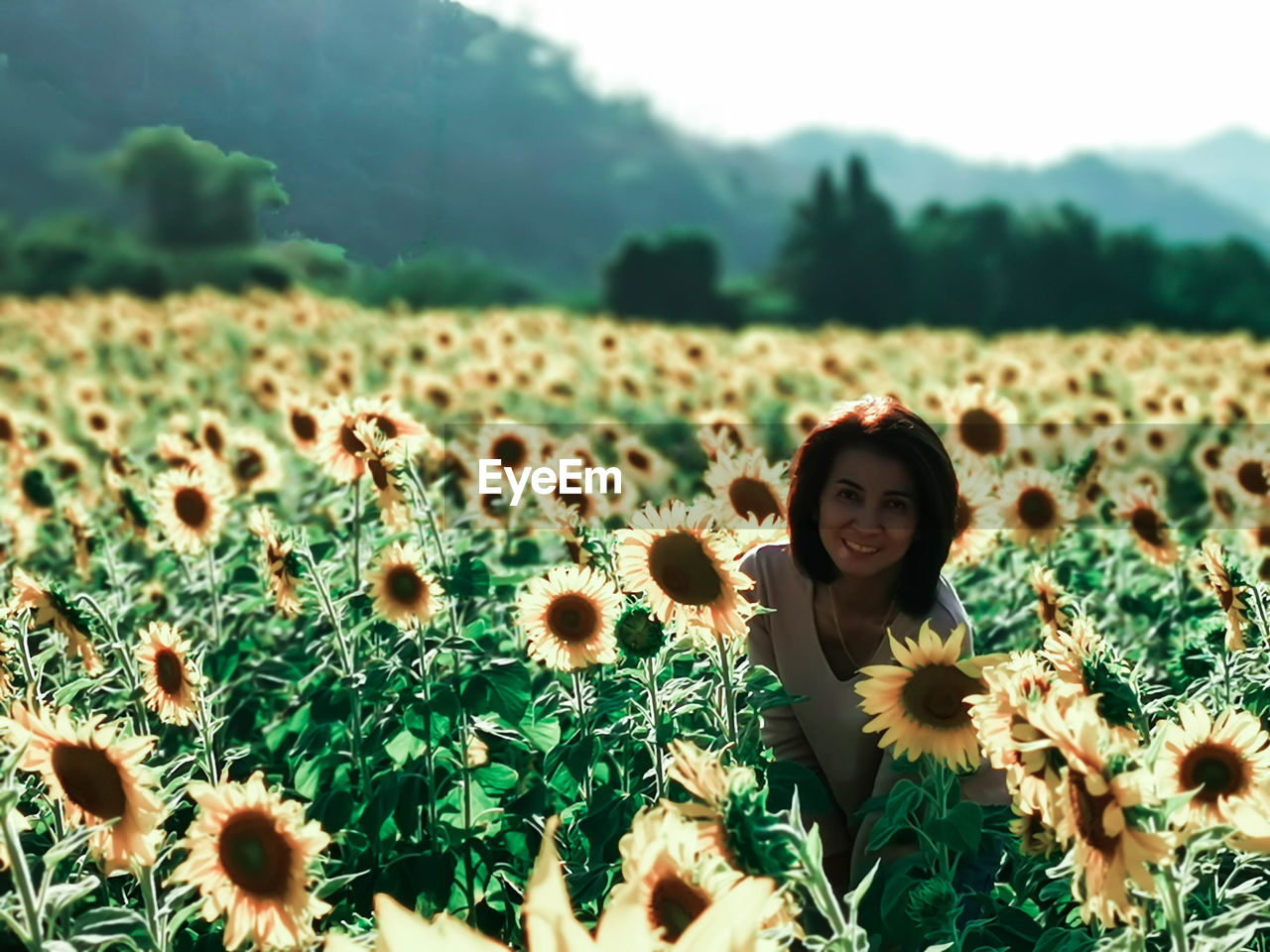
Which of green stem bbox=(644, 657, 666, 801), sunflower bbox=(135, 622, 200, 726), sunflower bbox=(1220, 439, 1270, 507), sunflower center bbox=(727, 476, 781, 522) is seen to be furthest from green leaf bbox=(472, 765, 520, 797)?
sunflower bbox=(1220, 439, 1270, 507)

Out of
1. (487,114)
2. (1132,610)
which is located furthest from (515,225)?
(1132,610)

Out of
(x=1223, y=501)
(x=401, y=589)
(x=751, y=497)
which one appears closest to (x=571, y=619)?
(x=401, y=589)

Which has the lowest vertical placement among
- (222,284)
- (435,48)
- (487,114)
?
(222,284)

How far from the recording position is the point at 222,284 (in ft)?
94.6

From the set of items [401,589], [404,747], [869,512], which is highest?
[869,512]

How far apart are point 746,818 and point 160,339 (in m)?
9.43

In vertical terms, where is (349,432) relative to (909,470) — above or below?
below

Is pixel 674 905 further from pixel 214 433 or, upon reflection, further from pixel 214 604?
pixel 214 433

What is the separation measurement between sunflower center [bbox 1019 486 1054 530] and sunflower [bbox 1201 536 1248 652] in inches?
44.9

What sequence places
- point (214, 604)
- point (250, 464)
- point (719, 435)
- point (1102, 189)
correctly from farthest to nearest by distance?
point (1102, 189), point (250, 464), point (719, 435), point (214, 604)

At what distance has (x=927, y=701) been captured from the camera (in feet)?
6.84

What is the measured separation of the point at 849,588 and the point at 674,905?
56.6 inches

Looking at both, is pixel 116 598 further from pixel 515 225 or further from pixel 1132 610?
pixel 515 225

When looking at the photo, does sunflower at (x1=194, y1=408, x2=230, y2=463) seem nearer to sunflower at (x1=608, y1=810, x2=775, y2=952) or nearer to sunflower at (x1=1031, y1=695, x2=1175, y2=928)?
sunflower at (x1=608, y1=810, x2=775, y2=952)
